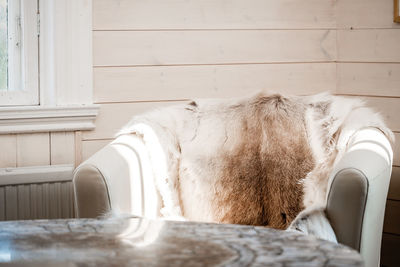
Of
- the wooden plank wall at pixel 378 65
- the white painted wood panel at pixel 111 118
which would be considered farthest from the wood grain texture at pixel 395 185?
the white painted wood panel at pixel 111 118

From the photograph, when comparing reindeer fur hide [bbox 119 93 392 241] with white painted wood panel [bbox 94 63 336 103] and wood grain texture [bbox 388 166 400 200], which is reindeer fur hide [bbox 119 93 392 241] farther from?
wood grain texture [bbox 388 166 400 200]

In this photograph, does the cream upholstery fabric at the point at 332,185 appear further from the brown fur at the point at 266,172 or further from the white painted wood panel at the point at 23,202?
the white painted wood panel at the point at 23,202

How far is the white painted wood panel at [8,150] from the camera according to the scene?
8.10 feet

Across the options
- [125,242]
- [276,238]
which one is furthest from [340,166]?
[125,242]

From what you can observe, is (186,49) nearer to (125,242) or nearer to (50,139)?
(50,139)

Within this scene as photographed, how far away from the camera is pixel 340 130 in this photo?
2.19m

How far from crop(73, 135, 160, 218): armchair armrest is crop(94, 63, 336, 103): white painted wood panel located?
0.50 metres

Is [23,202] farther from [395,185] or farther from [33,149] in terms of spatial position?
[395,185]

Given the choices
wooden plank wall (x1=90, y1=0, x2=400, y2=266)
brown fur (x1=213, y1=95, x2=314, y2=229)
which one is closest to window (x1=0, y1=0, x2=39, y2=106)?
wooden plank wall (x1=90, y1=0, x2=400, y2=266)

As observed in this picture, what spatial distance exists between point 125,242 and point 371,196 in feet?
2.86

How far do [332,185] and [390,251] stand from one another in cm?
114

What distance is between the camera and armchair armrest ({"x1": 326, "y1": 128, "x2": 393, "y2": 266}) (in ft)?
5.81

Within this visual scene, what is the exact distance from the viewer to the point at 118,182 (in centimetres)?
194

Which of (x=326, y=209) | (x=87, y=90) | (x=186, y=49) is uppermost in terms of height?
(x=186, y=49)
